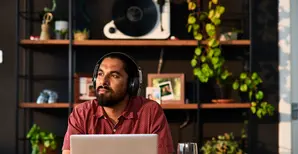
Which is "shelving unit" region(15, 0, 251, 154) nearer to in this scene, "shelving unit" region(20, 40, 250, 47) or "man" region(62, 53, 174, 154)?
"shelving unit" region(20, 40, 250, 47)

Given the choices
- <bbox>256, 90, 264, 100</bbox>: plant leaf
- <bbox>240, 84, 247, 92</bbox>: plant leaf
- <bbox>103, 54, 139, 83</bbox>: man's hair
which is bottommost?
<bbox>256, 90, 264, 100</bbox>: plant leaf

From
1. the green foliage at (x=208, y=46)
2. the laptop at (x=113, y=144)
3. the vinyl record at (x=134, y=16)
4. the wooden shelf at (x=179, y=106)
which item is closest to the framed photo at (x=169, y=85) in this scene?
the wooden shelf at (x=179, y=106)

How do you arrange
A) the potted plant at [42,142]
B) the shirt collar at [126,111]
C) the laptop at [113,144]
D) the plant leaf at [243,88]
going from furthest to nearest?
the plant leaf at [243,88] < the potted plant at [42,142] < the shirt collar at [126,111] < the laptop at [113,144]

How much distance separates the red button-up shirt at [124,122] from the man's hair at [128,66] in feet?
0.45

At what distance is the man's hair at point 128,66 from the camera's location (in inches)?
81.4

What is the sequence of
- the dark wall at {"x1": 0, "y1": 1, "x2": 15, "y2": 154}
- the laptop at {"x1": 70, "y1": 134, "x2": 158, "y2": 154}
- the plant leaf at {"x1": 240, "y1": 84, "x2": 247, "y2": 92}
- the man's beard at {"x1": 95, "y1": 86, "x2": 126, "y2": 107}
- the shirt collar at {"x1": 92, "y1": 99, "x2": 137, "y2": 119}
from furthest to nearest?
the dark wall at {"x1": 0, "y1": 1, "x2": 15, "y2": 154}, the plant leaf at {"x1": 240, "y1": 84, "x2": 247, "y2": 92}, the shirt collar at {"x1": 92, "y1": 99, "x2": 137, "y2": 119}, the man's beard at {"x1": 95, "y1": 86, "x2": 126, "y2": 107}, the laptop at {"x1": 70, "y1": 134, "x2": 158, "y2": 154}

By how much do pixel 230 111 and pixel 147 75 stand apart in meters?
0.80

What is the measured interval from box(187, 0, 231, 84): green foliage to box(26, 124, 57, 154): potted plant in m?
1.27

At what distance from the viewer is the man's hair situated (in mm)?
2068

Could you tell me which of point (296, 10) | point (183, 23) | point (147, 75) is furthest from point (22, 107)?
point (296, 10)

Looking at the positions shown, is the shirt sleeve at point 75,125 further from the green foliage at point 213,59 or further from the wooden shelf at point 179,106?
the green foliage at point 213,59

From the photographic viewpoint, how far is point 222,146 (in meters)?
4.07

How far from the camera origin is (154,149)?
5.23ft

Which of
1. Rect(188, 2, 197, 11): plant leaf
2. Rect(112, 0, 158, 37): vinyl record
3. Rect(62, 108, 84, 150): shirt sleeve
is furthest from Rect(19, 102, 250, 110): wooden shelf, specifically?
Rect(62, 108, 84, 150): shirt sleeve
